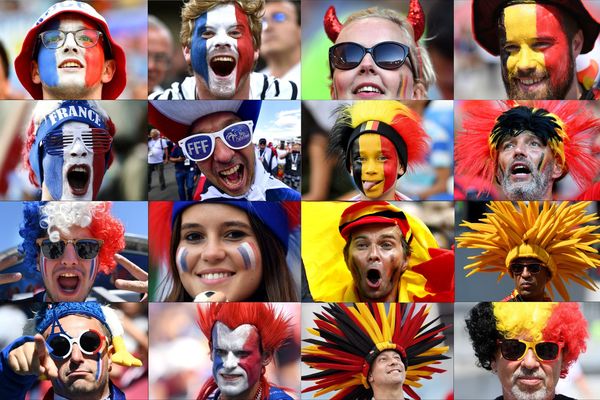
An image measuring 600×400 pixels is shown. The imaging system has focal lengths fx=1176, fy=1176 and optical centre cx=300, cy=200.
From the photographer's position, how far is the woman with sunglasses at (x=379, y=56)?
212 inches

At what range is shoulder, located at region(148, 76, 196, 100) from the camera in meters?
5.43

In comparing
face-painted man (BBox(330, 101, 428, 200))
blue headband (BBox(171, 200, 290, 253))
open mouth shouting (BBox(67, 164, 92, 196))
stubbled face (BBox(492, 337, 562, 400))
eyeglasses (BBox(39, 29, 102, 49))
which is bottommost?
stubbled face (BBox(492, 337, 562, 400))

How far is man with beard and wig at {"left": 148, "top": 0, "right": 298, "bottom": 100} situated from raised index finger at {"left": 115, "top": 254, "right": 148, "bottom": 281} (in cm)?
76

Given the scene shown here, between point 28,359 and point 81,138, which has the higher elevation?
point 81,138

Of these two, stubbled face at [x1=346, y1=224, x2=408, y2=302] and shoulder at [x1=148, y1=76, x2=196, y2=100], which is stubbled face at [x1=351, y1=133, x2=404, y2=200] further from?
shoulder at [x1=148, y1=76, x2=196, y2=100]

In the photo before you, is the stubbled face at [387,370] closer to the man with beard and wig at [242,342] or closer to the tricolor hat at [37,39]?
the man with beard and wig at [242,342]

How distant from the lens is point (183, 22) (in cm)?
544

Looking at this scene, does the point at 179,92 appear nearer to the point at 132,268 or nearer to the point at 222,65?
the point at 222,65

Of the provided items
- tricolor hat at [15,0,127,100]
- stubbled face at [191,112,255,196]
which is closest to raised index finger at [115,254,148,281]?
stubbled face at [191,112,255,196]

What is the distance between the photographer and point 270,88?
17.9 feet

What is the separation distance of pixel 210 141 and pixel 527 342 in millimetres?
1725

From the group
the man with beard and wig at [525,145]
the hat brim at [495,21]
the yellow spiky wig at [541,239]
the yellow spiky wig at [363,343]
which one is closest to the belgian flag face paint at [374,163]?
the man with beard and wig at [525,145]

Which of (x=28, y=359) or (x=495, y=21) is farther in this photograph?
(x=495, y=21)

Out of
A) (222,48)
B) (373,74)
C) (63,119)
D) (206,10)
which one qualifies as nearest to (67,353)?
(63,119)
